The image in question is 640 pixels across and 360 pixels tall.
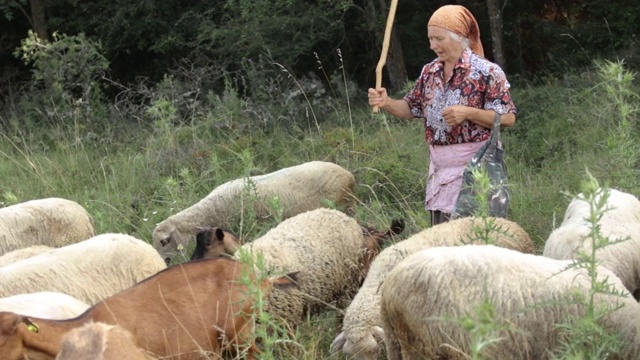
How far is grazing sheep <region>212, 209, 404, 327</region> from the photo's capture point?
23.7ft

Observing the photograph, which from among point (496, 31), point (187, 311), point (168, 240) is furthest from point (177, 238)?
point (496, 31)

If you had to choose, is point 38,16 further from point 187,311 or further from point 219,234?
point 187,311

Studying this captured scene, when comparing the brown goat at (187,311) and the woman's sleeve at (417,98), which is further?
the woman's sleeve at (417,98)

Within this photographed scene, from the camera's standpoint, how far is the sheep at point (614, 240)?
6.28 metres

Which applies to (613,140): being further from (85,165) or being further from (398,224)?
(85,165)

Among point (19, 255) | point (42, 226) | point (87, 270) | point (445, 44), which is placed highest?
point (445, 44)

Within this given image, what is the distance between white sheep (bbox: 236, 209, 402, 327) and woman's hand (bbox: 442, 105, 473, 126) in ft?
3.99

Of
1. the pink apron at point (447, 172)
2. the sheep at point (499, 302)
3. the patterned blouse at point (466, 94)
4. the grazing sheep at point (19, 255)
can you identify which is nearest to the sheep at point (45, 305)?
the grazing sheep at point (19, 255)

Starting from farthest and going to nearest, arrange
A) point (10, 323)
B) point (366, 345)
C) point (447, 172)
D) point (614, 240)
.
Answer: point (447, 172)
point (366, 345)
point (614, 240)
point (10, 323)

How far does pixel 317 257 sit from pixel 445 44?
5.51 ft

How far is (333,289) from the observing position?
7508mm

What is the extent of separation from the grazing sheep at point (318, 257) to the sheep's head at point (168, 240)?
1561 mm

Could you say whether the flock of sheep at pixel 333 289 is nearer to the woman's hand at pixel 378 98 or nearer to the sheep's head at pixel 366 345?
the sheep's head at pixel 366 345

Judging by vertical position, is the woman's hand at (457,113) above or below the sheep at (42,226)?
above
